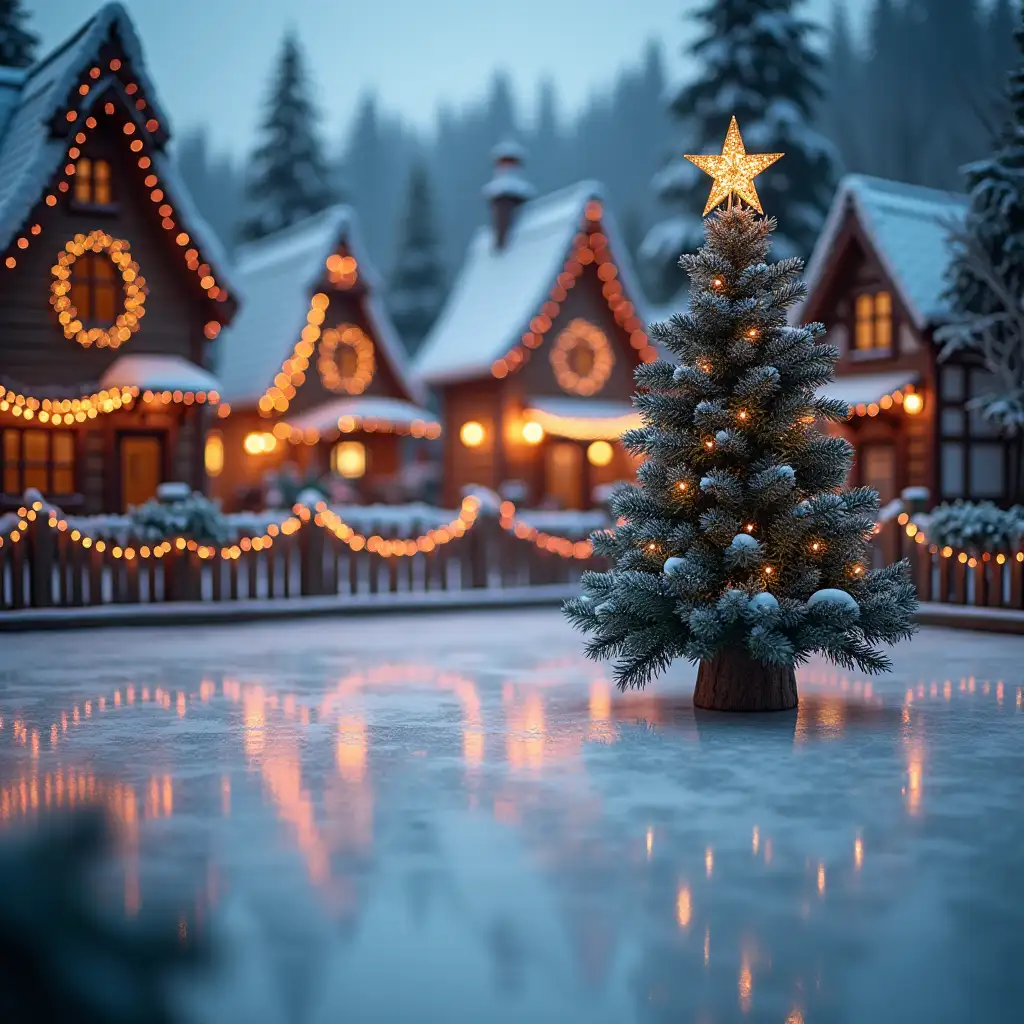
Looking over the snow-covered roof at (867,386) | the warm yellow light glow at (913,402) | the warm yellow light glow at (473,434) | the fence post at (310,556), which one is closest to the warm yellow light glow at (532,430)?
the warm yellow light glow at (473,434)

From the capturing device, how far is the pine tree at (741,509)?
378 inches

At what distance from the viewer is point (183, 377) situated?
75.4 feet

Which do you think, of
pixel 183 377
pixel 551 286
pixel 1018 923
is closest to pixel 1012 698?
pixel 1018 923

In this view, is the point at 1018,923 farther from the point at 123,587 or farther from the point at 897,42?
the point at 897,42

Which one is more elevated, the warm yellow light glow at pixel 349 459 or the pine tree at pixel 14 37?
the pine tree at pixel 14 37

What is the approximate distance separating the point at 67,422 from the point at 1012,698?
17.3 metres

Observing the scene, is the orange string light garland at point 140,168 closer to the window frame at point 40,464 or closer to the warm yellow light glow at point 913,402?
the window frame at point 40,464

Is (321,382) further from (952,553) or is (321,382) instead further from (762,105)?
(952,553)

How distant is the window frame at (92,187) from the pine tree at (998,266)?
14548mm

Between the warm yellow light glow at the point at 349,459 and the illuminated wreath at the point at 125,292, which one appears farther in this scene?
the warm yellow light glow at the point at 349,459

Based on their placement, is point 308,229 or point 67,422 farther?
point 308,229

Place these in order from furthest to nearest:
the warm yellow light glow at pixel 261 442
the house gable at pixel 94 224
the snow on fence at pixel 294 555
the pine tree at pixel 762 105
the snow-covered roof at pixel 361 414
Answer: the pine tree at pixel 762 105
the warm yellow light glow at pixel 261 442
the snow-covered roof at pixel 361 414
the house gable at pixel 94 224
the snow on fence at pixel 294 555

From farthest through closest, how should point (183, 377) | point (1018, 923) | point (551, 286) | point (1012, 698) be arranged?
point (551, 286)
point (183, 377)
point (1012, 698)
point (1018, 923)

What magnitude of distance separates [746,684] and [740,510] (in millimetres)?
1286
